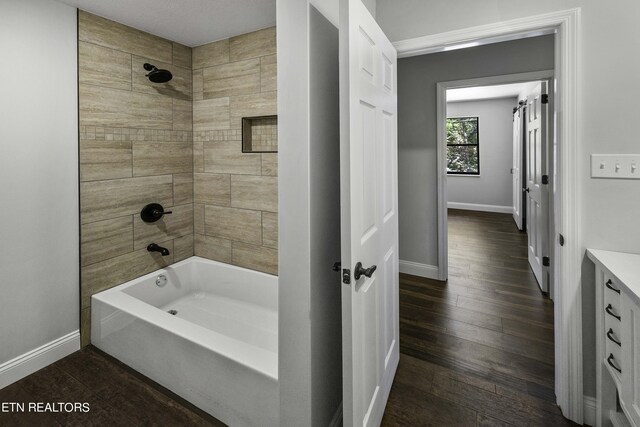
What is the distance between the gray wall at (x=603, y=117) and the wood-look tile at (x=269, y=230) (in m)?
1.92

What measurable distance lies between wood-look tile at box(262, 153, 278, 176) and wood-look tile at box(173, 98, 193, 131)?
839mm

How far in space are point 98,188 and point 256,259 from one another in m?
1.24

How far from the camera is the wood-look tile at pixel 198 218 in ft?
9.91

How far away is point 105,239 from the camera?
2398mm

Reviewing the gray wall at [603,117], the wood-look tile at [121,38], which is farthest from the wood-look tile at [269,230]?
the gray wall at [603,117]

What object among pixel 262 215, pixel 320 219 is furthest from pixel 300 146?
pixel 262 215

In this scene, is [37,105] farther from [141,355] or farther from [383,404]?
[383,404]

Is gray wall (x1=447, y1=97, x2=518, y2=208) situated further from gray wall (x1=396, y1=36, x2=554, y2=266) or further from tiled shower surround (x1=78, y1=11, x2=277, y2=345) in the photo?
tiled shower surround (x1=78, y1=11, x2=277, y2=345)

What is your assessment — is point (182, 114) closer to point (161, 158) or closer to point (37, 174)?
point (161, 158)

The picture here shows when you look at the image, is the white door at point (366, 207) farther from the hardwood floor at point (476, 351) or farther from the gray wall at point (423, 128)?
the gray wall at point (423, 128)

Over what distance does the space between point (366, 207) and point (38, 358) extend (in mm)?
2295

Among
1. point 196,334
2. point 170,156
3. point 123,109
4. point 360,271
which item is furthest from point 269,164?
point 360,271

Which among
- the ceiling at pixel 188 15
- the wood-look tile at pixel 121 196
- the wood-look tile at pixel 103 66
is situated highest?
the ceiling at pixel 188 15

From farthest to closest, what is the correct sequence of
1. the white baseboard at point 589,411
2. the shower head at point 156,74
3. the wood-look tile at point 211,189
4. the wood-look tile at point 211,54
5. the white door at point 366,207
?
the wood-look tile at point 211,189, the wood-look tile at point 211,54, the shower head at point 156,74, the white baseboard at point 589,411, the white door at point 366,207
